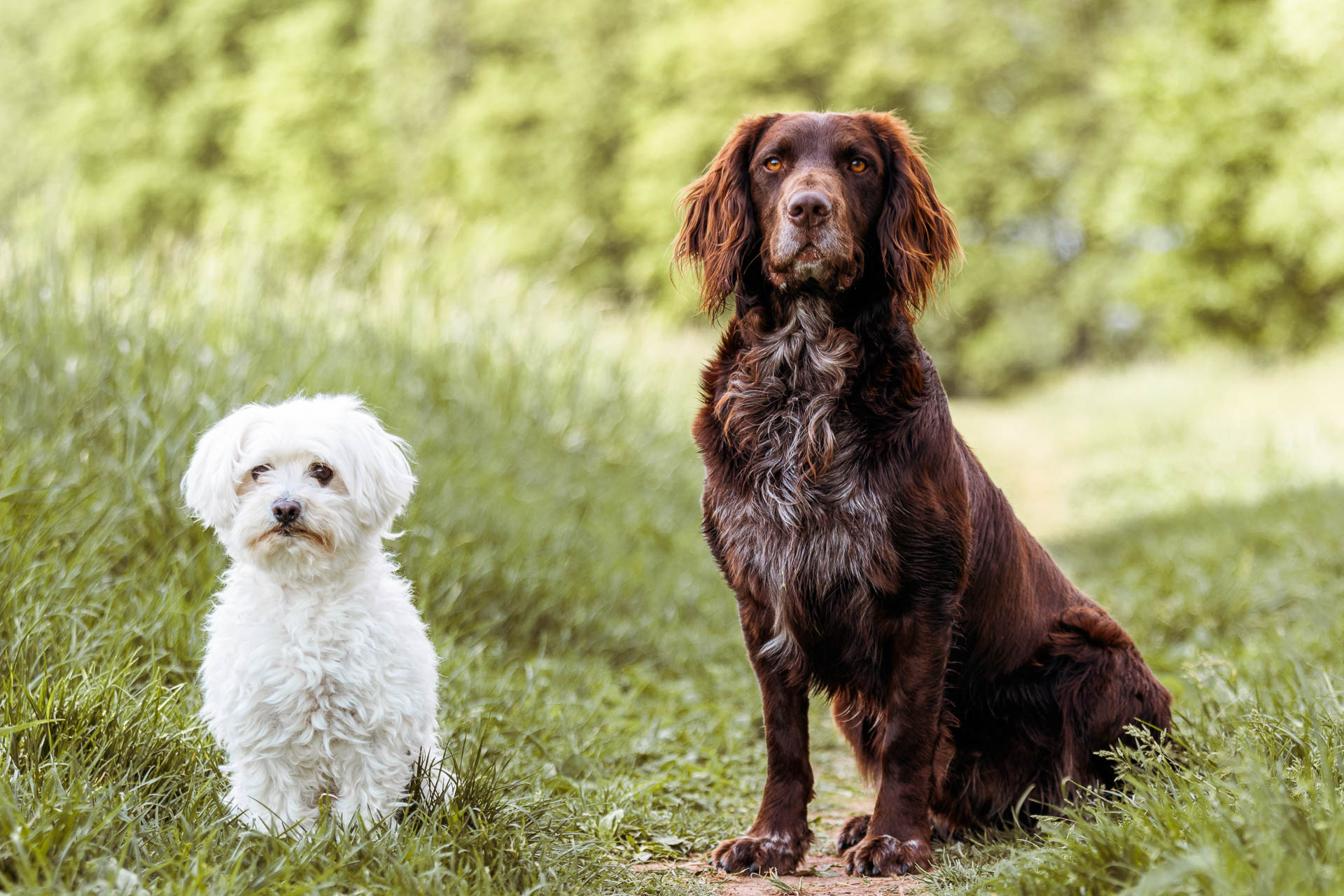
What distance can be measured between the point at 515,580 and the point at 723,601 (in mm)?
1571

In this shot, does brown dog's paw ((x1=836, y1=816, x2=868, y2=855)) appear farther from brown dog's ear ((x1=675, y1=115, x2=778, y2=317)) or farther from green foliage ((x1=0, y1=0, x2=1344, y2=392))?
green foliage ((x1=0, y1=0, x2=1344, y2=392))

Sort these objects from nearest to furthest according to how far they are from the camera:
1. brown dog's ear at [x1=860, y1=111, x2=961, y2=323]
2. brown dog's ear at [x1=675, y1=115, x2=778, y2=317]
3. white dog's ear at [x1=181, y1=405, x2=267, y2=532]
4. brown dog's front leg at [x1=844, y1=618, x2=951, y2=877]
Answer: white dog's ear at [x1=181, y1=405, x2=267, y2=532], brown dog's front leg at [x1=844, y1=618, x2=951, y2=877], brown dog's ear at [x1=860, y1=111, x2=961, y2=323], brown dog's ear at [x1=675, y1=115, x2=778, y2=317]

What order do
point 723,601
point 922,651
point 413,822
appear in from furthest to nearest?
point 723,601
point 922,651
point 413,822

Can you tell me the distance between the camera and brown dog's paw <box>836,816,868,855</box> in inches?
126

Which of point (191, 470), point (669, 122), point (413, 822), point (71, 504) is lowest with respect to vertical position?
point (413, 822)

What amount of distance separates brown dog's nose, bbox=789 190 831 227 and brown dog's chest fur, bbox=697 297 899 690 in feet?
0.77

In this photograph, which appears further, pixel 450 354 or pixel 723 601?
pixel 450 354

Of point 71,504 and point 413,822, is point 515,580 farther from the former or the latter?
point 413,822

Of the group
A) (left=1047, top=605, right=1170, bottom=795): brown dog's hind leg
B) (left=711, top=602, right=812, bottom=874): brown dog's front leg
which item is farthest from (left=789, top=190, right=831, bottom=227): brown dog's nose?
(left=1047, top=605, right=1170, bottom=795): brown dog's hind leg

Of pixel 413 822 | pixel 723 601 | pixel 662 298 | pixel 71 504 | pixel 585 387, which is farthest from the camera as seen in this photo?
pixel 662 298

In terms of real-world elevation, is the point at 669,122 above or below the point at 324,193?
above

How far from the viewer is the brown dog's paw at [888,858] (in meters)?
2.78

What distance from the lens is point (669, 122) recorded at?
2266 cm

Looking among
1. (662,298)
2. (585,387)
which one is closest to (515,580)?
(585,387)
